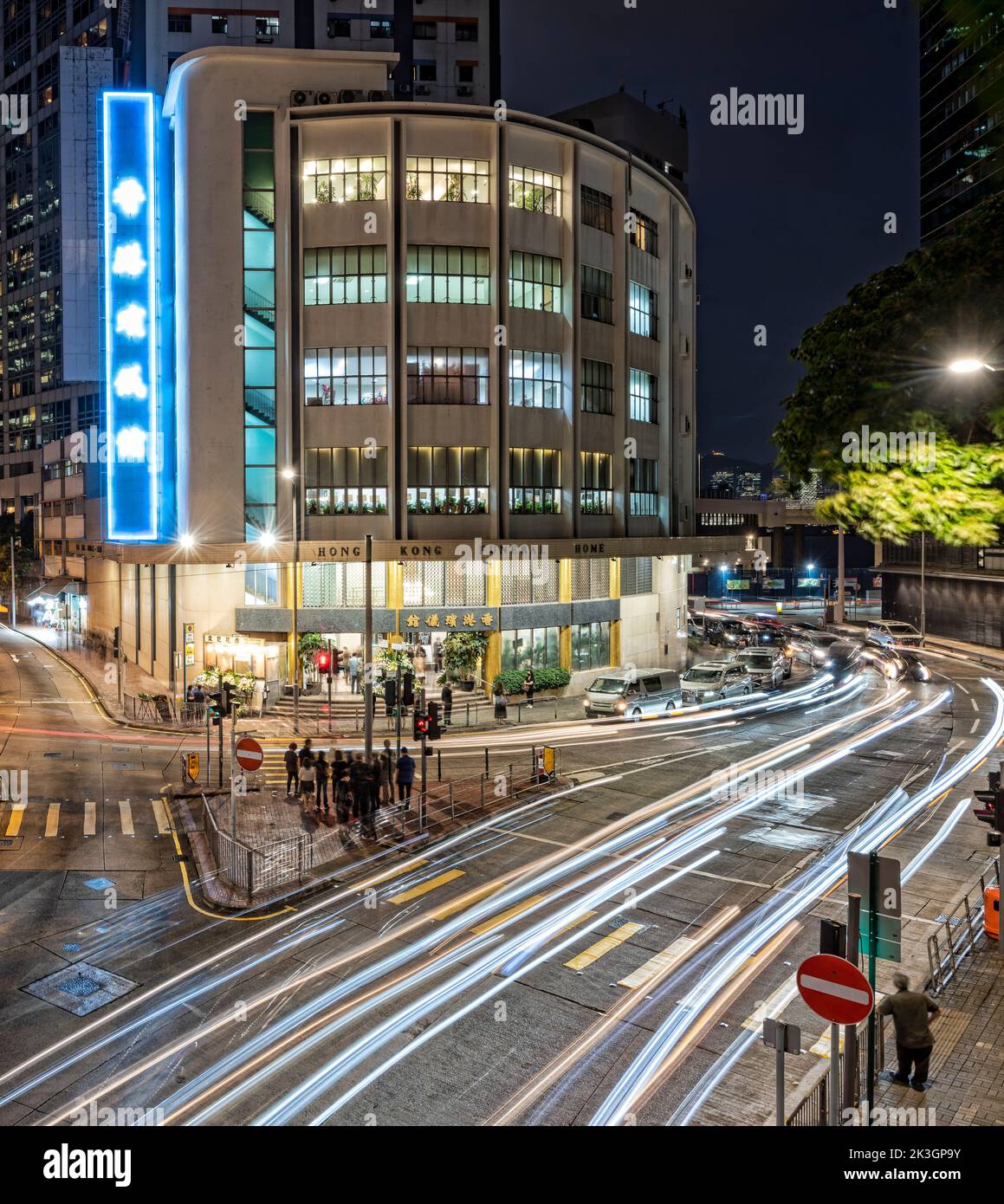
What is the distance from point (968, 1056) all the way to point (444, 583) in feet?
105

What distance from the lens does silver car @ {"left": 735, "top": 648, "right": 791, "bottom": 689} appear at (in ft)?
138

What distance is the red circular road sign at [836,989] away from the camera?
27.3 feet

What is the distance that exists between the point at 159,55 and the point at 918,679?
56311mm

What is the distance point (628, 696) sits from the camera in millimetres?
35406

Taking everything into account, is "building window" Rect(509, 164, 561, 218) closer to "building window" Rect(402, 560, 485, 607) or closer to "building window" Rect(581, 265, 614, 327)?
"building window" Rect(581, 265, 614, 327)

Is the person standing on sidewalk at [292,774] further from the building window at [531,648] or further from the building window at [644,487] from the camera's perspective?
the building window at [644,487]

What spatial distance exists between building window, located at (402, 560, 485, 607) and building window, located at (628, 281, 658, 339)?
16.4 metres

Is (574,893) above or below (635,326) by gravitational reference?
below

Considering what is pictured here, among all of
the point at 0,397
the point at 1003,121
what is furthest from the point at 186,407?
the point at 0,397

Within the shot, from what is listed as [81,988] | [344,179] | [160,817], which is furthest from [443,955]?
[344,179]

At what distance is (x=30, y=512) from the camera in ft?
302

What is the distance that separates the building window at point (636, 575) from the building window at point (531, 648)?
6009 millimetres

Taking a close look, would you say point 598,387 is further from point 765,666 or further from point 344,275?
point 765,666
